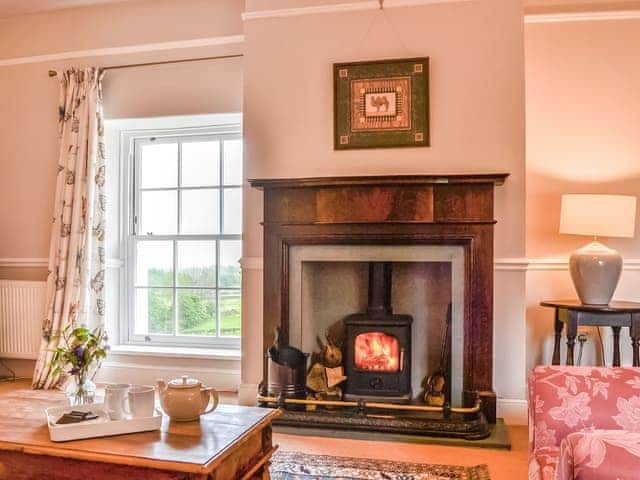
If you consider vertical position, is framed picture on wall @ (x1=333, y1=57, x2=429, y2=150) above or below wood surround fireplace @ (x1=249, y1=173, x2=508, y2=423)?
above

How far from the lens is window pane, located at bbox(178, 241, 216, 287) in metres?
4.14

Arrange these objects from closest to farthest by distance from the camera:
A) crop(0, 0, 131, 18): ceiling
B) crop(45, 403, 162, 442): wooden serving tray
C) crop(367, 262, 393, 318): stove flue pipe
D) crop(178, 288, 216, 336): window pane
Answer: crop(45, 403, 162, 442): wooden serving tray < crop(367, 262, 393, 318): stove flue pipe < crop(0, 0, 131, 18): ceiling < crop(178, 288, 216, 336): window pane

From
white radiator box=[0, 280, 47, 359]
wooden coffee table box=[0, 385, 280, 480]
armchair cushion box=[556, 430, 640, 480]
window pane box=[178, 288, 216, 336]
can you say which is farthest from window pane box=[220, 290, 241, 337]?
armchair cushion box=[556, 430, 640, 480]

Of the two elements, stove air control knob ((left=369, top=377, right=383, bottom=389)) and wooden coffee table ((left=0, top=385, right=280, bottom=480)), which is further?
stove air control knob ((left=369, top=377, right=383, bottom=389))

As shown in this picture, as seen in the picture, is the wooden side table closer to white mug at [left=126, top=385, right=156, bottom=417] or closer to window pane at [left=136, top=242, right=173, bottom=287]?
white mug at [left=126, top=385, right=156, bottom=417]

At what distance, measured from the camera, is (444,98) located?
10.9 feet

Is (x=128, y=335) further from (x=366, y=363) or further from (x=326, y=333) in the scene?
(x=366, y=363)

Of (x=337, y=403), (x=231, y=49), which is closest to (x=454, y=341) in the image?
(x=337, y=403)

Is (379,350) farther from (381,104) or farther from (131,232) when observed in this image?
(131,232)

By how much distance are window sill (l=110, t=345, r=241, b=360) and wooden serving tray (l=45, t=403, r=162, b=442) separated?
2133mm

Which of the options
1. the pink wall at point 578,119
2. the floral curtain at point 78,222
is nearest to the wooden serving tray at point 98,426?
the floral curtain at point 78,222

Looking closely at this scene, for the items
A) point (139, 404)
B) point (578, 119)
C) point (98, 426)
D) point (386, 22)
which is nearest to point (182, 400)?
point (139, 404)

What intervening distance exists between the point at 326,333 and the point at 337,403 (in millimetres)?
492

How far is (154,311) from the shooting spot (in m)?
4.27
